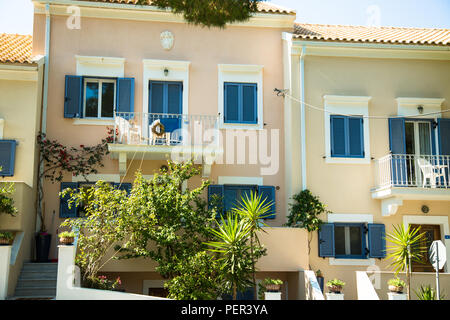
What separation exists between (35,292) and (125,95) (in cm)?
622

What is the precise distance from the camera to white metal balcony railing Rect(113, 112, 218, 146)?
53.5 ft

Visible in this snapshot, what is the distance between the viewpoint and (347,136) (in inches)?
691

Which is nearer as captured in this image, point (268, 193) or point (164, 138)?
point (164, 138)

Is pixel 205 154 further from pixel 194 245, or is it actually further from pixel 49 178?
pixel 49 178

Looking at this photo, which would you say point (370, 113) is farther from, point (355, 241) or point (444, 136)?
point (355, 241)

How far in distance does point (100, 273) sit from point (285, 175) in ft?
20.4

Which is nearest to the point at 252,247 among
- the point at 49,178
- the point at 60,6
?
the point at 49,178

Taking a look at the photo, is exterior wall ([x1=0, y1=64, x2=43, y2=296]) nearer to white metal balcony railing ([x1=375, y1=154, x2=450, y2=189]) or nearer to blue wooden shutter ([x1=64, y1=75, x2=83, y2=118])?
blue wooden shutter ([x1=64, y1=75, x2=83, y2=118])

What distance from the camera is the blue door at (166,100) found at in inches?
676

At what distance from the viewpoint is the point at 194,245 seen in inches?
559

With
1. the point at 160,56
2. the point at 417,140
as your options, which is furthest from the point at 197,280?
the point at 417,140

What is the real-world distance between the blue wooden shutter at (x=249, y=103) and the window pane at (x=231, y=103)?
0.71 ft

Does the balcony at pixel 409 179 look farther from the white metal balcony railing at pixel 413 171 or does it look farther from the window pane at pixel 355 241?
the window pane at pixel 355 241

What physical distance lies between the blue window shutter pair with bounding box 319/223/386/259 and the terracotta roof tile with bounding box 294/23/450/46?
5652mm
